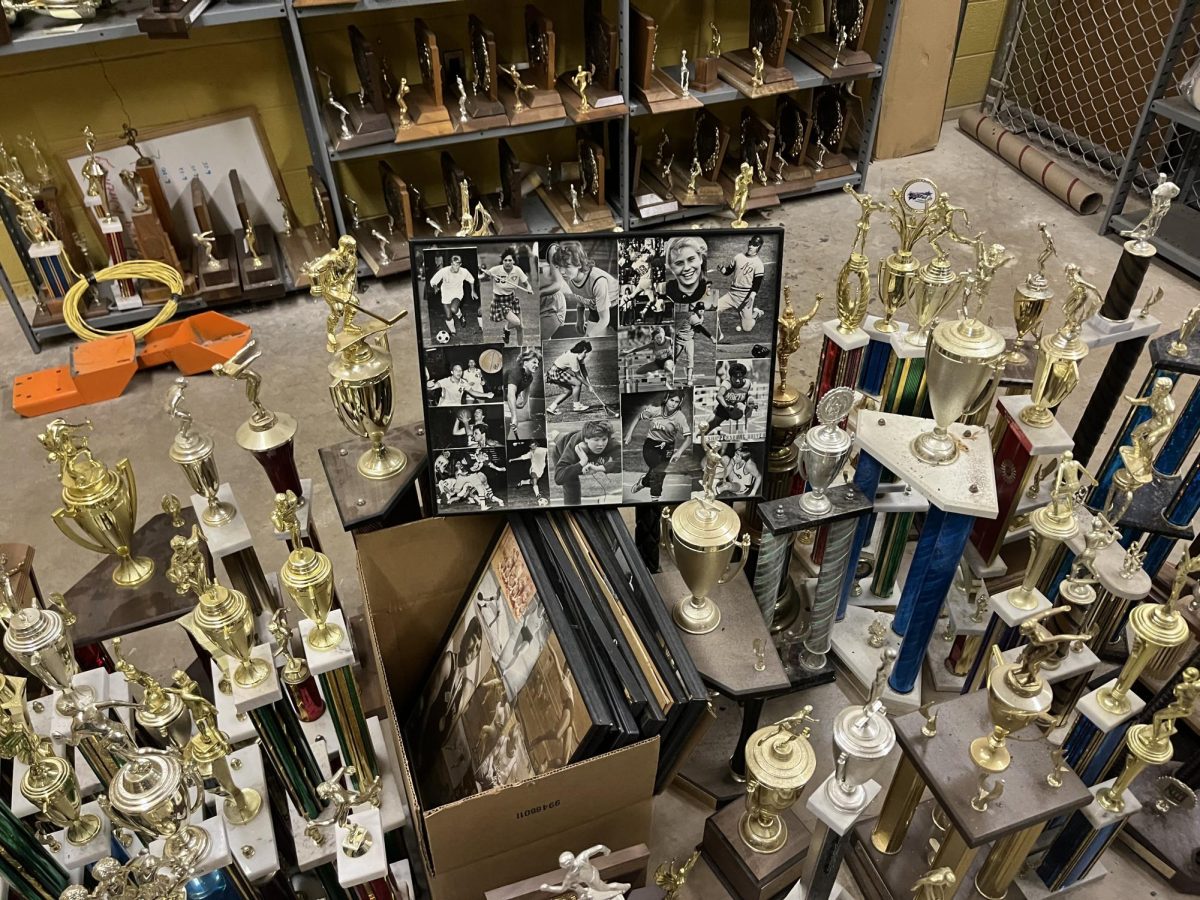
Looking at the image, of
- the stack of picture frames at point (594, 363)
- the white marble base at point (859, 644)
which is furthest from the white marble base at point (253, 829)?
the white marble base at point (859, 644)

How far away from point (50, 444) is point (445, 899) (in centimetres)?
86

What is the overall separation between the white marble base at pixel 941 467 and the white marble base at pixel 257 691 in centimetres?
99

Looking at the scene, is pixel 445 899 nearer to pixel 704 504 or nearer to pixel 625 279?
pixel 704 504

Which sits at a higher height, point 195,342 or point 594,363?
point 594,363

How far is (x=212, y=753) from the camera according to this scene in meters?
1.27

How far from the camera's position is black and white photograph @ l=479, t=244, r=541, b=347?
4.39 feet

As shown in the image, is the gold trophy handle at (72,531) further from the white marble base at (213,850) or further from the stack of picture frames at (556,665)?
the stack of picture frames at (556,665)

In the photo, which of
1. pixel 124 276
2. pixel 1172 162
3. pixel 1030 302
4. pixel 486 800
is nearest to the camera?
pixel 486 800

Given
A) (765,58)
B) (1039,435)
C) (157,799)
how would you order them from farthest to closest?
(765,58) < (1039,435) < (157,799)

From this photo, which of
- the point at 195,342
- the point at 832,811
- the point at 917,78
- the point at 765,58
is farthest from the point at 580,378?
the point at 917,78

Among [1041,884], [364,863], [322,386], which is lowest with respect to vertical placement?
[322,386]

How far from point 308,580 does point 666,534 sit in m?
0.61

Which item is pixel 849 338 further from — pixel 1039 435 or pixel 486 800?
pixel 486 800

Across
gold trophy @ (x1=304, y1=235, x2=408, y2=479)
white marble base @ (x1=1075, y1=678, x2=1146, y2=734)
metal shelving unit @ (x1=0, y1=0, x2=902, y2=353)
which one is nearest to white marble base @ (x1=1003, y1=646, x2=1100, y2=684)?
white marble base @ (x1=1075, y1=678, x2=1146, y2=734)
